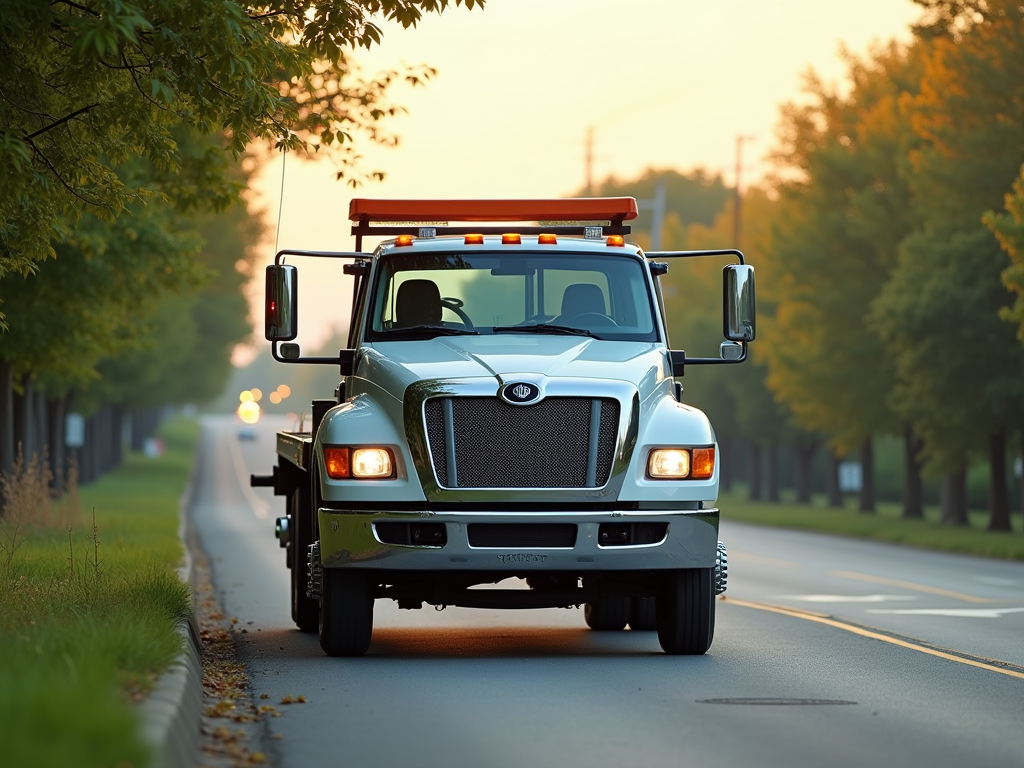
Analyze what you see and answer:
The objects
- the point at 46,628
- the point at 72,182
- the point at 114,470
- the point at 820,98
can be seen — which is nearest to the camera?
the point at 46,628

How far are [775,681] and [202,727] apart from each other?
3.93 metres

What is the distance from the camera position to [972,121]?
129ft

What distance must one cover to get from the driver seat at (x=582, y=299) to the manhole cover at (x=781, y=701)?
3727 millimetres

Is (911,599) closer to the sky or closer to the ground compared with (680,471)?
closer to the ground

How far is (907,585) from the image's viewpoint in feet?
78.3

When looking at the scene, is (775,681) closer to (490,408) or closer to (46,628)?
(490,408)

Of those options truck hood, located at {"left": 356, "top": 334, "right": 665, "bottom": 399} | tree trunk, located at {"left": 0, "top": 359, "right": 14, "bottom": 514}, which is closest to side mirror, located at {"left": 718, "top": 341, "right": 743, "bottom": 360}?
truck hood, located at {"left": 356, "top": 334, "right": 665, "bottom": 399}

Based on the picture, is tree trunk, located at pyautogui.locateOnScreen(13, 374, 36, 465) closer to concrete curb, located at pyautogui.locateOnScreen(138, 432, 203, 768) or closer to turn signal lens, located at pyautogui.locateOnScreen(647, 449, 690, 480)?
turn signal lens, located at pyautogui.locateOnScreen(647, 449, 690, 480)

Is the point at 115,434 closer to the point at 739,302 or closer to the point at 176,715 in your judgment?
the point at 739,302

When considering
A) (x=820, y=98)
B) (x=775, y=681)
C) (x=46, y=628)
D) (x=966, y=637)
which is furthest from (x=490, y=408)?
(x=820, y=98)

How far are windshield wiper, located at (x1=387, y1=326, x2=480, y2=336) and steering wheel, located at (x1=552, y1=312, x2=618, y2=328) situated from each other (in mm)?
638

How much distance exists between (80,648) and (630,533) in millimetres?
4150

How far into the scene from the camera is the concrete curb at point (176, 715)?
7500mm

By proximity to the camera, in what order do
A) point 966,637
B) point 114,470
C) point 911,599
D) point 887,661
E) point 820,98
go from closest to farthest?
point 887,661, point 966,637, point 911,599, point 820,98, point 114,470
